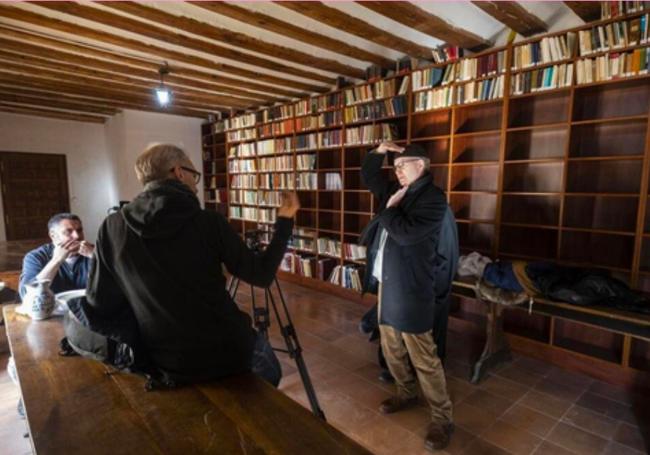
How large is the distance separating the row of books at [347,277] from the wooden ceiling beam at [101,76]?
2706mm

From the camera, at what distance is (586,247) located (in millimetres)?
2727

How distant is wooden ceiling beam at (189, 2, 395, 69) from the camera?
2404 mm

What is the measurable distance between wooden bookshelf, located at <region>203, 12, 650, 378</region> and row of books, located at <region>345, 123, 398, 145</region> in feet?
0.04

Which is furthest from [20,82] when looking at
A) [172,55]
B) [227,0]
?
[227,0]

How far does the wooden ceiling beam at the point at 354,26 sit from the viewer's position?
238 centimetres

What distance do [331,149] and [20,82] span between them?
12.4ft

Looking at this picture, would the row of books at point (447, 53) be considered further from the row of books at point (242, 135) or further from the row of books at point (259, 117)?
the row of books at point (242, 135)

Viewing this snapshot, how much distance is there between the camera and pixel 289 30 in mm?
2750

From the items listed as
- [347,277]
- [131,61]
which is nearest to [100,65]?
[131,61]

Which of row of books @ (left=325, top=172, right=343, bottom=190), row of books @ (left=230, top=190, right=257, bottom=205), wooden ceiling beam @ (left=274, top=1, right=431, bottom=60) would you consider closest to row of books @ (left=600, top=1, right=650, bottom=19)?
wooden ceiling beam @ (left=274, top=1, right=431, bottom=60)

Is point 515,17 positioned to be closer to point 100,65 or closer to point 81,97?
point 100,65

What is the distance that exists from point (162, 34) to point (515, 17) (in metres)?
2.69

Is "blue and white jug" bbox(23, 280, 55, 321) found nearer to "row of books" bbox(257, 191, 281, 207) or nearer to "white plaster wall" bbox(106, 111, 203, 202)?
"row of books" bbox(257, 191, 281, 207)

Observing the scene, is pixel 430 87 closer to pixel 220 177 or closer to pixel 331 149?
pixel 331 149
